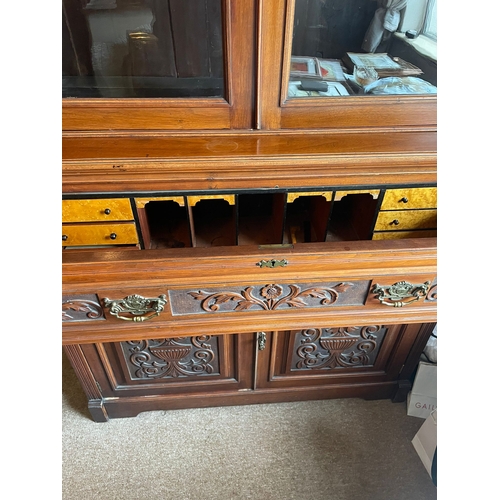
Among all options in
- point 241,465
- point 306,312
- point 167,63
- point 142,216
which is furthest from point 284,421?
point 167,63

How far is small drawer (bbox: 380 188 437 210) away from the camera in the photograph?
0.77 metres

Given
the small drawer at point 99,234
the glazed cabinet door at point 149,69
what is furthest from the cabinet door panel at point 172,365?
the glazed cabinet door at point 149,69

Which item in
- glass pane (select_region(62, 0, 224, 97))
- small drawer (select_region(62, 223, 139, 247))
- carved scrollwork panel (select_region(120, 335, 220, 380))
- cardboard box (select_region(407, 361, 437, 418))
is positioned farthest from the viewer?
cardboard box (select_region(407, 361, 437, 418))

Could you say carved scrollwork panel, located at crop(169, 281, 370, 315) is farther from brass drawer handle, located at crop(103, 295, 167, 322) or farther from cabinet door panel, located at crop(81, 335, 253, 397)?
cabinet door panel, located at crop(81, 335, 253, 397)

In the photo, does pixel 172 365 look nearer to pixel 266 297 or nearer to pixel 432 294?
pixel 266 297

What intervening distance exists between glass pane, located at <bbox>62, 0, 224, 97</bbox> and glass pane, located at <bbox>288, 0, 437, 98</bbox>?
0.15 metres

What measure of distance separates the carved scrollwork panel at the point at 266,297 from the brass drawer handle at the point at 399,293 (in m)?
0.03

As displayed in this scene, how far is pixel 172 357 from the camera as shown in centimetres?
94

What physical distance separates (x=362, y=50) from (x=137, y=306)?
0.64 m

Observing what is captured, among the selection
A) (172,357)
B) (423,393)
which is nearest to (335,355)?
(423,393)

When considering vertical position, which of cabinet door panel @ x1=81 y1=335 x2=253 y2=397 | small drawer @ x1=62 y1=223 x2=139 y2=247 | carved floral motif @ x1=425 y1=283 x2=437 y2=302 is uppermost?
small drawer @ x1=62 y1=223 x2=139 y2=247

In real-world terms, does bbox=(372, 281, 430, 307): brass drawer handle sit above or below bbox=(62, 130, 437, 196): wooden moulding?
below

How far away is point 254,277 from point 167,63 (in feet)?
1.38

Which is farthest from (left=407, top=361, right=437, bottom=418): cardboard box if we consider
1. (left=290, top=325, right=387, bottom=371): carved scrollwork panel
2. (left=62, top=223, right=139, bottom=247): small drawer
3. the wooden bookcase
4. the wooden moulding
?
(left=62, top=223, right=139, bottom=247): small drawer
